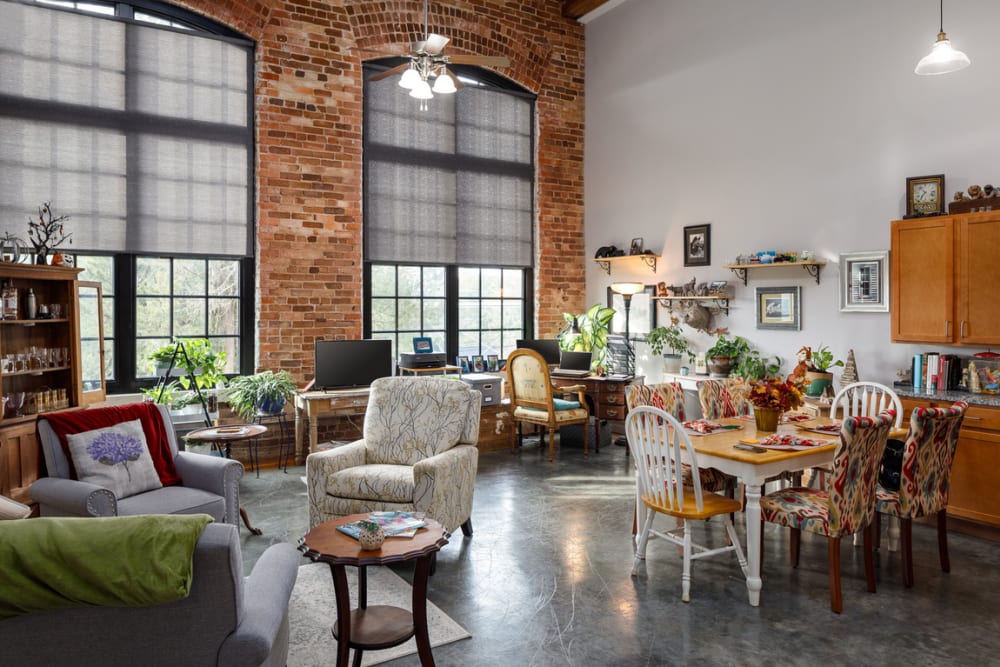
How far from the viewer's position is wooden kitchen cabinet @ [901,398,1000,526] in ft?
14.5

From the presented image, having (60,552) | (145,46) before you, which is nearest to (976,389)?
(60,552)

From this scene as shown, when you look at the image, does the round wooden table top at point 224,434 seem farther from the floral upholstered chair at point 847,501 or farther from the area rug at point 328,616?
the floral upholstered chair at point 847,501

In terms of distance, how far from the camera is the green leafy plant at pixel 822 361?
5816 mm

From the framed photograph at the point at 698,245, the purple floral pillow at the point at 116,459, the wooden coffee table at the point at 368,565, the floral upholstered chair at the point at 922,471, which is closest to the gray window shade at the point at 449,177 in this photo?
the framed photograph at the point at 698,245

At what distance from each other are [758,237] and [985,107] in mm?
2031

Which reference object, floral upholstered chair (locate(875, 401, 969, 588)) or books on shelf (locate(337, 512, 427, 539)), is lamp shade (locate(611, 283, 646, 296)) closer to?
floral upholstered chair (locate(875, 401, 969, 588))

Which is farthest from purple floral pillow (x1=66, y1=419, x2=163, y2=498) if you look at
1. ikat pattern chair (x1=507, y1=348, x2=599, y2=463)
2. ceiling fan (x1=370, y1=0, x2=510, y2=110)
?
ikat pattern chair (x1=507, y1=348, x2=599, y2=463)

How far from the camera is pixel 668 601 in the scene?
11.7 feet

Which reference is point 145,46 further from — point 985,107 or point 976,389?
point 976,389

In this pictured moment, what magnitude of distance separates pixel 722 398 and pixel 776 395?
3.38 feet

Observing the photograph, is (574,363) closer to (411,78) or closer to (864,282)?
(864,282)

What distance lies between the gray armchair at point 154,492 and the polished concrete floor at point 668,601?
460 millimetres

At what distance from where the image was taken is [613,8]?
824 cm

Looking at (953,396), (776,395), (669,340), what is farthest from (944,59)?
(669,340)
